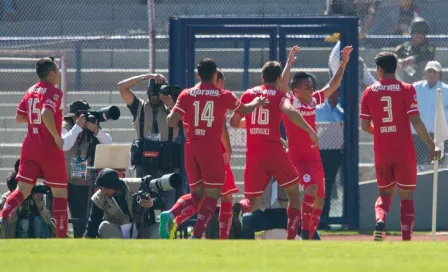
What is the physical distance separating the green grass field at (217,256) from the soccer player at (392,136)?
1.81m

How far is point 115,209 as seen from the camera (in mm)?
12820

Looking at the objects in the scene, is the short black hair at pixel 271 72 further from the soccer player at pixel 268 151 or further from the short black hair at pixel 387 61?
the short black hair at pixel 387 61

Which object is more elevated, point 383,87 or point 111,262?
point 383,87

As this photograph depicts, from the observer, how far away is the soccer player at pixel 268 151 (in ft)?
41.7

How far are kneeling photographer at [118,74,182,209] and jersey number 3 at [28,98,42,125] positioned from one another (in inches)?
62.4

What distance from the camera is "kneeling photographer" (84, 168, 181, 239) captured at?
41.8ft

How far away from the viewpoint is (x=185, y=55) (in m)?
15.3

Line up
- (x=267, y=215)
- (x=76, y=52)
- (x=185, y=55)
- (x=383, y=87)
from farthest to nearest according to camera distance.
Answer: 1. (x=76, y=52)
2. (x=185, y=55)
3. (x=267, y=215)
4. (x=383, y=87)

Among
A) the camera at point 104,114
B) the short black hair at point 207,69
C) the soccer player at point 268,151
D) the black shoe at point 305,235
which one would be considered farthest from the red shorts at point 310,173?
the camera at point 104,114

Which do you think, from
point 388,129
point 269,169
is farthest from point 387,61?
point 269,169

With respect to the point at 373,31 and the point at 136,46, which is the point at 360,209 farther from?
the point at 136,46

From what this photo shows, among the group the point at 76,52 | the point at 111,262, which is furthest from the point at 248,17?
the point at 111,262

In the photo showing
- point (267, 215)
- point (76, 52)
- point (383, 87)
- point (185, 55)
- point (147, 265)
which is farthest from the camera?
point (76, 52)

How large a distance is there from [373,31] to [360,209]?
2.28m
